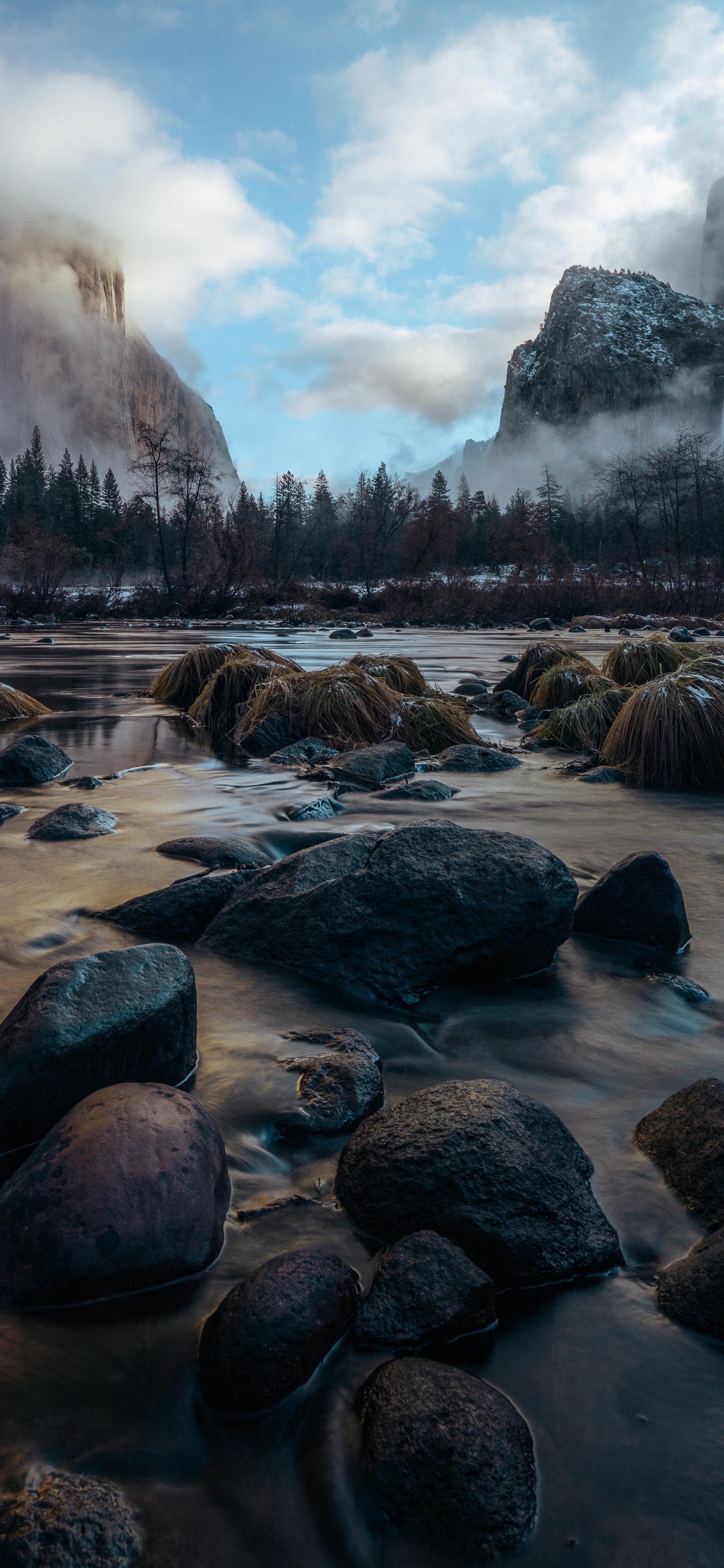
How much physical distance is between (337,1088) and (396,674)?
6973mm

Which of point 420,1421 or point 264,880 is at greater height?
point 264,880

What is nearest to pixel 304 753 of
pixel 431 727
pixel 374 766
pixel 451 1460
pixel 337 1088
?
pixel 374 766

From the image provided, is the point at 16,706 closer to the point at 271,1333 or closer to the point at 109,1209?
the point at 109,1209

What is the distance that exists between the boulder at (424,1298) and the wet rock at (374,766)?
4414 millimetres

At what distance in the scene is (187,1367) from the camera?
4.21 feet

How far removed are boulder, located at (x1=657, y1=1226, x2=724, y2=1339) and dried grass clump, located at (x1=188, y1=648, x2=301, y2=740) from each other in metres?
7.20

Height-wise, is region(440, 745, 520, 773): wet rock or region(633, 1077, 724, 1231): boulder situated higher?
region(440, 745, 520, 773): wet rock

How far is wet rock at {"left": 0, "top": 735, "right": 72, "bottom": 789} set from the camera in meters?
5.72

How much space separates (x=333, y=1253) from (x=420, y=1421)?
41 cm

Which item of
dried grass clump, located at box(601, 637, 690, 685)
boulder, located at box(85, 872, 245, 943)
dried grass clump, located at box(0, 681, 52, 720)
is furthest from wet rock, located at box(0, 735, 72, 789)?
dried grass clump, located at box(601, 637, 690, 685)

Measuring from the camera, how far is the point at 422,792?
541 cm

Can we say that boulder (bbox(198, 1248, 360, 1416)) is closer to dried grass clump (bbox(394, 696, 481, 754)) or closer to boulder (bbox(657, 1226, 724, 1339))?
boulder (bbox(657, 1226, 724, 1339))

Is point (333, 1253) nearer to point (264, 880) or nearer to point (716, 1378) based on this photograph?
point (716, 1378)

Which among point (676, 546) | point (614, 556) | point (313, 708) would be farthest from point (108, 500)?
point (313, 708)
